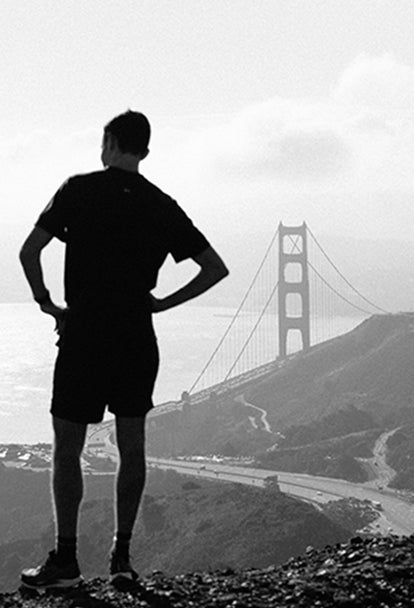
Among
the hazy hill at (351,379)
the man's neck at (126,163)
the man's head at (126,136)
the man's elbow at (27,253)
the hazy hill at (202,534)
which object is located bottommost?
the hazy hill at (202,534)

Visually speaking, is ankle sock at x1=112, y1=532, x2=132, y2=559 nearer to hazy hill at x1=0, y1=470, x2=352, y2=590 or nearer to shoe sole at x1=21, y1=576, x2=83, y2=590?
shoe sole at x1=21, y1=576, x2=83, y2=590

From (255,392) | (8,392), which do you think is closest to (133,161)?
(255,392)

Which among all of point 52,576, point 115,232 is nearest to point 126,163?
point 115,232

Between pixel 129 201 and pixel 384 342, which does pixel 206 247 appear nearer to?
pixel 129 201

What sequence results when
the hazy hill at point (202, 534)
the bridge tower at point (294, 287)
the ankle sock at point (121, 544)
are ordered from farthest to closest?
1. the bridge tower at point (294, 287)
2. the hazy hill at point (202, 534)
3. the ankle sock at point (121, 544)

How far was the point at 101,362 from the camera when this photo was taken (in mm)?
3234

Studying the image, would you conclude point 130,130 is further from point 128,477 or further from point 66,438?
point 128,477

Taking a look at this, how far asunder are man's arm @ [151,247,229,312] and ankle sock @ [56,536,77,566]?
0.87 metres

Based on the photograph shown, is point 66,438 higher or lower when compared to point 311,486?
higher

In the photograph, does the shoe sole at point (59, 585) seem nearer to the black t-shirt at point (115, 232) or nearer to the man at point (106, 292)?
the man at point (106, 292)

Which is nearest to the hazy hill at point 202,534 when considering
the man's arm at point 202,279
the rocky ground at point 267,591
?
the rocky ground at point 267,591

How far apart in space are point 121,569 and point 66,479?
404 mm

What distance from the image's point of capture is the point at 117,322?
3232 millimetres

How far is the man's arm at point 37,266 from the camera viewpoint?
316cm
